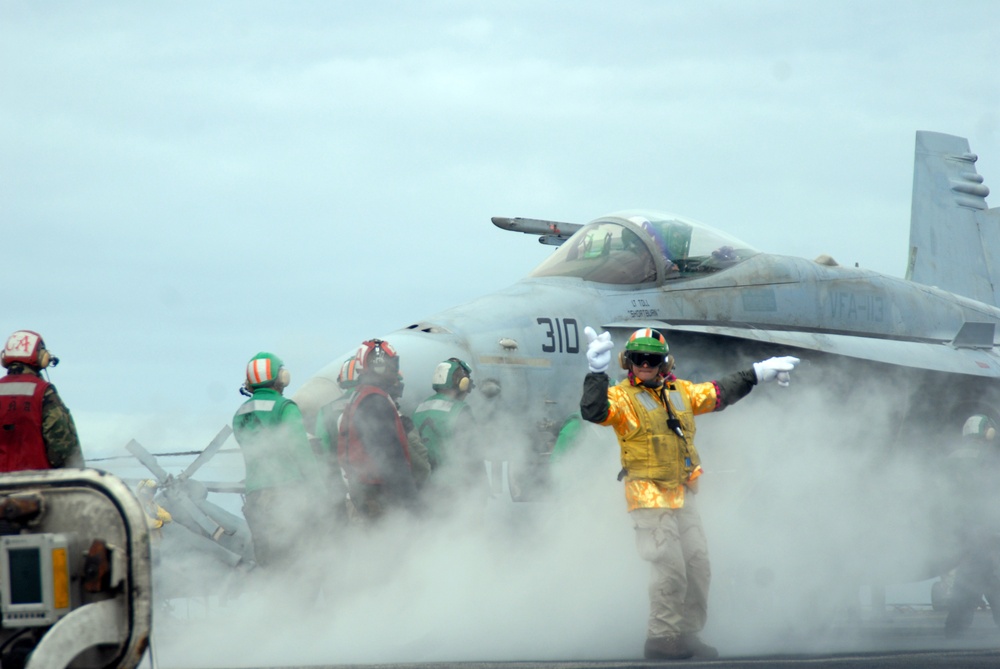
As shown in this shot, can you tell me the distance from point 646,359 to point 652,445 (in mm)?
553

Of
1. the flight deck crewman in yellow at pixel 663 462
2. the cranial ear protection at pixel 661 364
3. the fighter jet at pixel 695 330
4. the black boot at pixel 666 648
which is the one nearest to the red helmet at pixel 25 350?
the fighter jet at pixel 695 330

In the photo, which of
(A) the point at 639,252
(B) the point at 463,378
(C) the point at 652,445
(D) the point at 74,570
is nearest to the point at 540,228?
(A) the point at 639,252

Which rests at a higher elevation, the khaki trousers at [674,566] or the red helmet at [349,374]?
the red helmet at [349,374]

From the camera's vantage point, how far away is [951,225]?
58.9 ft

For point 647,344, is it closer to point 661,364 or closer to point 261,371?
point 661,364

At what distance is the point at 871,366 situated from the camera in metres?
11.1

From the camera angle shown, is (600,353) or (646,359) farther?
(646,359)

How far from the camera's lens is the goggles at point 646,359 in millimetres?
7641

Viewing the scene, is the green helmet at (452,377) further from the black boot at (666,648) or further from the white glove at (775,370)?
the black boot at (666,648)

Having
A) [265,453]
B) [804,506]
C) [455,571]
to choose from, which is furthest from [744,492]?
[265,453]

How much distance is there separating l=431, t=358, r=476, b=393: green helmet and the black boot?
8.74 ft

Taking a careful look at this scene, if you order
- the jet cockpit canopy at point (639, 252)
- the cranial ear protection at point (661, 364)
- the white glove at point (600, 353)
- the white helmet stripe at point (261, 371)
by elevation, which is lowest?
the white helmet stripe at point (261, 371)

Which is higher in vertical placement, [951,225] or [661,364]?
[951,225]

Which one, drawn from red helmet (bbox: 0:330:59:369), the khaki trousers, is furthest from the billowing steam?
red helmet (bbox: 0:330:59:369)
